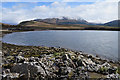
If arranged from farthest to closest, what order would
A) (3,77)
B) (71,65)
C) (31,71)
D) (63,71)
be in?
(71,65), (63,71), (31,71), (3,77)

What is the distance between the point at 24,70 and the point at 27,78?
1.36 meters

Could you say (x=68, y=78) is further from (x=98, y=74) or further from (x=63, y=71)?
(x=98, y=74)

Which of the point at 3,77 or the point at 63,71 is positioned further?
the point at 63,71

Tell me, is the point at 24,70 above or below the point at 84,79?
above

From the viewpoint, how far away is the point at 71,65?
60.6 feet

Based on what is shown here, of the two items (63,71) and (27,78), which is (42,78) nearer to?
(27,78)

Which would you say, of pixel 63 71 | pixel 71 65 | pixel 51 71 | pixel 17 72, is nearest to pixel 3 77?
pixel 17 72

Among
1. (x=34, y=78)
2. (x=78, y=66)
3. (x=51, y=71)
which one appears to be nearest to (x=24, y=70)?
(x=34, y=78)

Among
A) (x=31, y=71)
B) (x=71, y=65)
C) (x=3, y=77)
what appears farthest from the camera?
(x=71, y=65)

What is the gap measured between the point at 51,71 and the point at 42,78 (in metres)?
2.29

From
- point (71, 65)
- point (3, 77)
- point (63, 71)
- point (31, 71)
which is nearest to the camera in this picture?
point (3, 77)

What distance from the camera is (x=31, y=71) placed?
15.4m

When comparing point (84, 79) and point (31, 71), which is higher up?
point (31, 71)

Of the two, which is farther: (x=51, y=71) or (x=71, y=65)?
(x=71, y=65)
